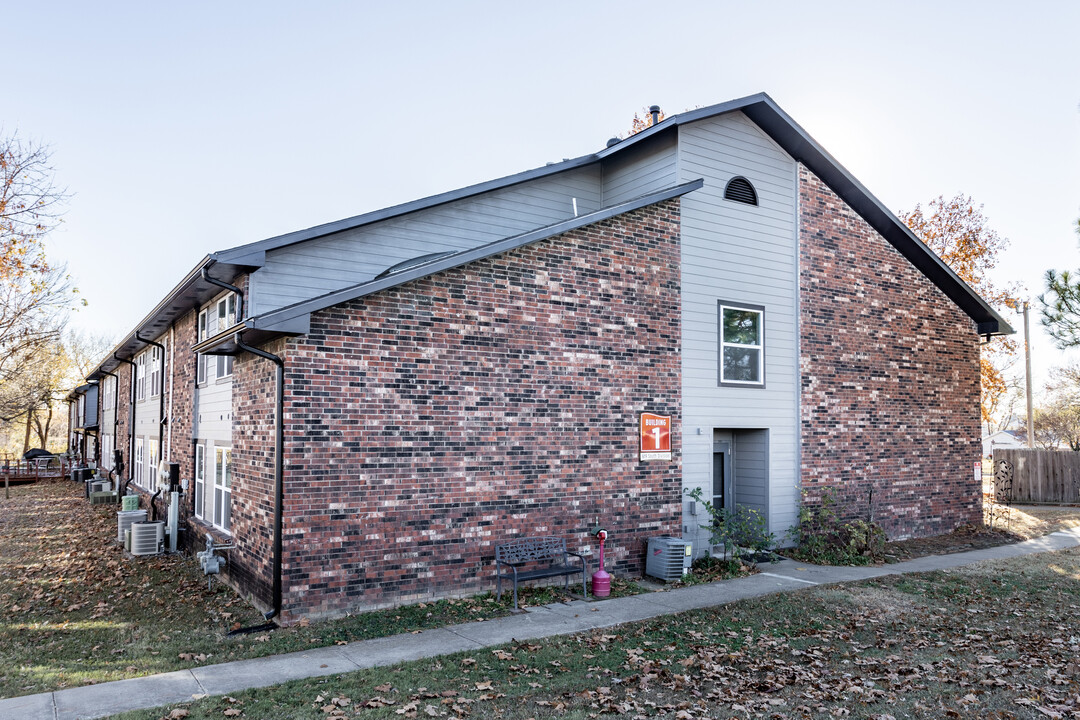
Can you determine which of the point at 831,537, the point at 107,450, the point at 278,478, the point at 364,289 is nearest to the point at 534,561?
the point at 278,478

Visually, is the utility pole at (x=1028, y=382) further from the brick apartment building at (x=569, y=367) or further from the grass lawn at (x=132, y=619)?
the grass lawn at (x=132, y=619)

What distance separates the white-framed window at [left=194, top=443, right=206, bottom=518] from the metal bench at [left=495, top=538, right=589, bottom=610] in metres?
7.23

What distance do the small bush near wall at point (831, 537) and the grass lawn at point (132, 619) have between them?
4614mm

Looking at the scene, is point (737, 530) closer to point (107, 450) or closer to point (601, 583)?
point (601, 583)

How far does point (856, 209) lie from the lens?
16.0m

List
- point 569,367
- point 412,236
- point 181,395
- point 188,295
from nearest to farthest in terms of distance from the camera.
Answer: point 569,367 < point 412,236 < point 188,295 < point 181,395

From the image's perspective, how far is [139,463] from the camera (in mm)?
22734

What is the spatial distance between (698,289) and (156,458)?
15.4m

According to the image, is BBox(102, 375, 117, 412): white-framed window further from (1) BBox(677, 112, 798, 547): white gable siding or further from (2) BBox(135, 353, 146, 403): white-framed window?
(1) BBox(677, 112, 798, 547): white gable siding

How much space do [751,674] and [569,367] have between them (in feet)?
17.4

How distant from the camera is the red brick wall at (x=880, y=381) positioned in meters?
14.8

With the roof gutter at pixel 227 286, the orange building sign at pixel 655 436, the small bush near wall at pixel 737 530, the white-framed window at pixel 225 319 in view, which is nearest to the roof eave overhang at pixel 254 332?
the roof gutter at pixel 227 286

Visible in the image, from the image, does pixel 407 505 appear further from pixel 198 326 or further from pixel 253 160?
pixel 253 160

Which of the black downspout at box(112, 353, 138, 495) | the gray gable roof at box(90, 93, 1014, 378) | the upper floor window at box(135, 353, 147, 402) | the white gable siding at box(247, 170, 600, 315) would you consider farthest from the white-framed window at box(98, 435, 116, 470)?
the white gable siding at box(247, 170, 600, 315)
